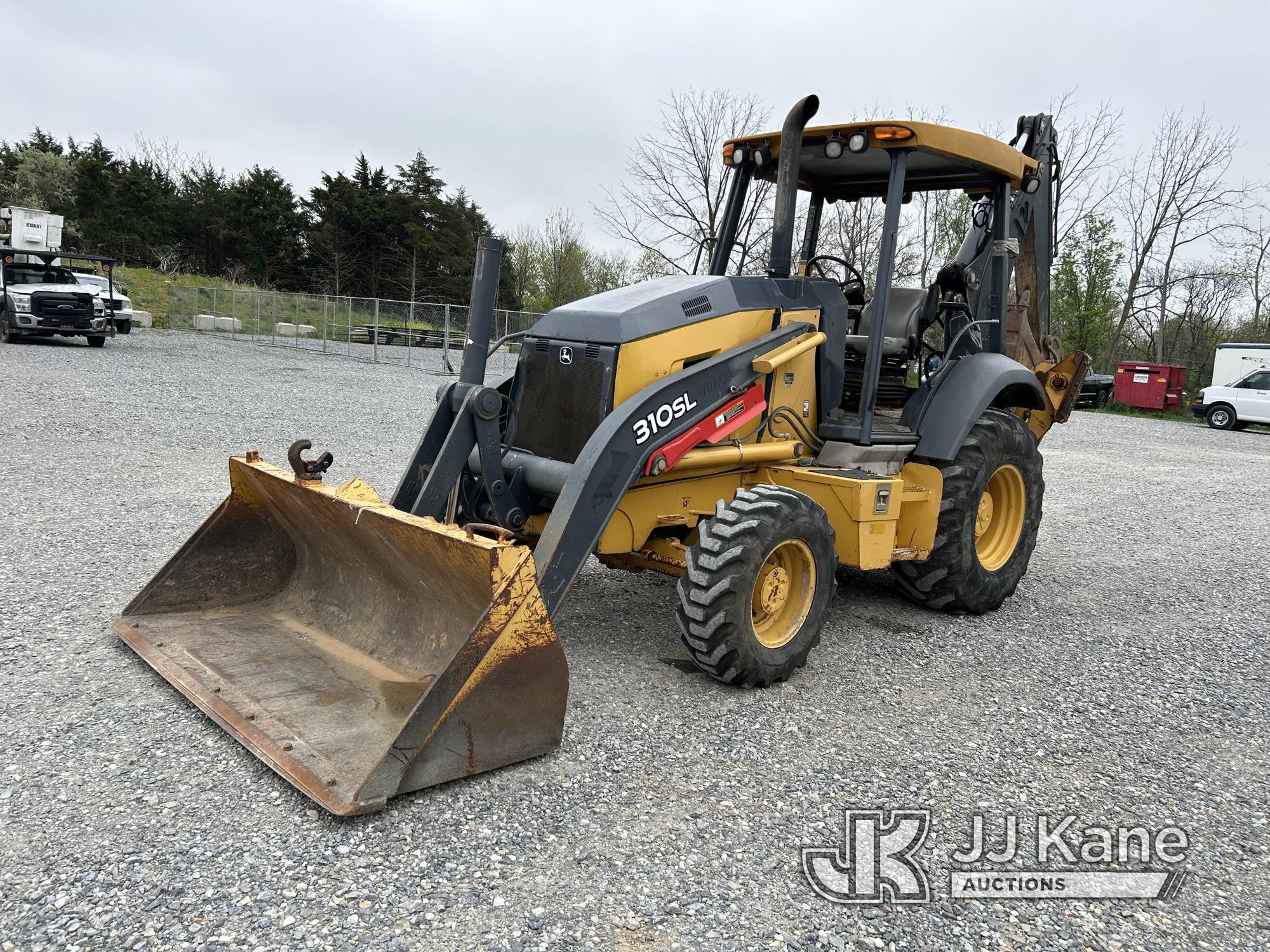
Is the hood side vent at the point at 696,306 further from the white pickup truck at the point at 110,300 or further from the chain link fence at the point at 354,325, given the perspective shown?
the white pickup truck at the point at 110,300

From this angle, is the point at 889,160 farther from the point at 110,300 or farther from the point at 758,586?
the point at 110,300

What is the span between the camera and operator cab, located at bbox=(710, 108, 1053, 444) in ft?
17.1

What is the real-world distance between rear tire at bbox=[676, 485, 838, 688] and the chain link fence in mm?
20836

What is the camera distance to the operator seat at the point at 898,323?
6.07 metres

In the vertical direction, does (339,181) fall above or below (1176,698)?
above

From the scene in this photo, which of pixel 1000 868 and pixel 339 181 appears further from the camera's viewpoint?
pixel 339 181

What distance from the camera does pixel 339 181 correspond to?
4550cm

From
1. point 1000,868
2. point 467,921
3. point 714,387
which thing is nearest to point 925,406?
point 714,387

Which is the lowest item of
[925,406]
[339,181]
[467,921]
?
[467,921]

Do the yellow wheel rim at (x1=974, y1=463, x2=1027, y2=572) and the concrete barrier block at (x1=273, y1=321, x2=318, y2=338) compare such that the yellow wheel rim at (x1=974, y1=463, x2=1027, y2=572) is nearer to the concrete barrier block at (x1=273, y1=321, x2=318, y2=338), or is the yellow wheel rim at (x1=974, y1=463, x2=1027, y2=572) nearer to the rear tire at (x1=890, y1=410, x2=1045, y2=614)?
the rear tire at (x1=890, y1=410, x2=1045, y2=614)

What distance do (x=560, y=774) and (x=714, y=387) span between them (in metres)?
2.06

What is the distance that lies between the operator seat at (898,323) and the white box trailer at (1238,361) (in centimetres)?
2385

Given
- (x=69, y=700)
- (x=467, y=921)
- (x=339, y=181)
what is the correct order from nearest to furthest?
(x=467, y=921)
(x=69, y=700)
(x=339, y=181)

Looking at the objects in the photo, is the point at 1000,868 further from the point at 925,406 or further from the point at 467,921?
the point at 925,406
